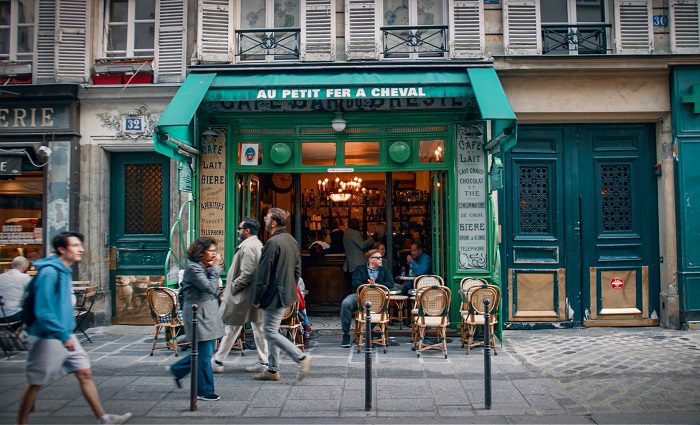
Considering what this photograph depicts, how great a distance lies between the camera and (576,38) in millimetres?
10305

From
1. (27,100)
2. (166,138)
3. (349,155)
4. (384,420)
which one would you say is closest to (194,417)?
(384,420)

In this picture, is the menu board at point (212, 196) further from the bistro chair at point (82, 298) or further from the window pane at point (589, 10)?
the window pane at point (589, 10)

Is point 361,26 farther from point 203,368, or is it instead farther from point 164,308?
point 203,368

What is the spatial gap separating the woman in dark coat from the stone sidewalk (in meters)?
0.27

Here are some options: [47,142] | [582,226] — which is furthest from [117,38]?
[582,226]

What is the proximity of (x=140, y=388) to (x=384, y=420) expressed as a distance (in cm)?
305

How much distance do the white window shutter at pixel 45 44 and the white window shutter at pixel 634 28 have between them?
1022 centimetres

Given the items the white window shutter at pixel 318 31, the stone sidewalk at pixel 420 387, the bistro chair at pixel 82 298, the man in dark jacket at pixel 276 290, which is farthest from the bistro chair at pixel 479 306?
the bistro chair at pixel 82 298

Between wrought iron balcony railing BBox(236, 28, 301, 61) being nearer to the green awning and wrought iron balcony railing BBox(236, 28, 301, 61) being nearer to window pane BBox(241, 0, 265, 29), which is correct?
window pane BBox(241, 0, 265, 29)

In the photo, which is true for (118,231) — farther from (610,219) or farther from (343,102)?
(610,219)

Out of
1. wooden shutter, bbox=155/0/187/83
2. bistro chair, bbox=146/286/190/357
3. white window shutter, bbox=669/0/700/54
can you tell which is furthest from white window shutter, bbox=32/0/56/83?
white window shutter, bbox=669/0/700/54

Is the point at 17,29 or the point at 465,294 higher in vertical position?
the point at 17,29

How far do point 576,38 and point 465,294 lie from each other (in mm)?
5053

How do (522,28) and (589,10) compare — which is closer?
(522,28)
